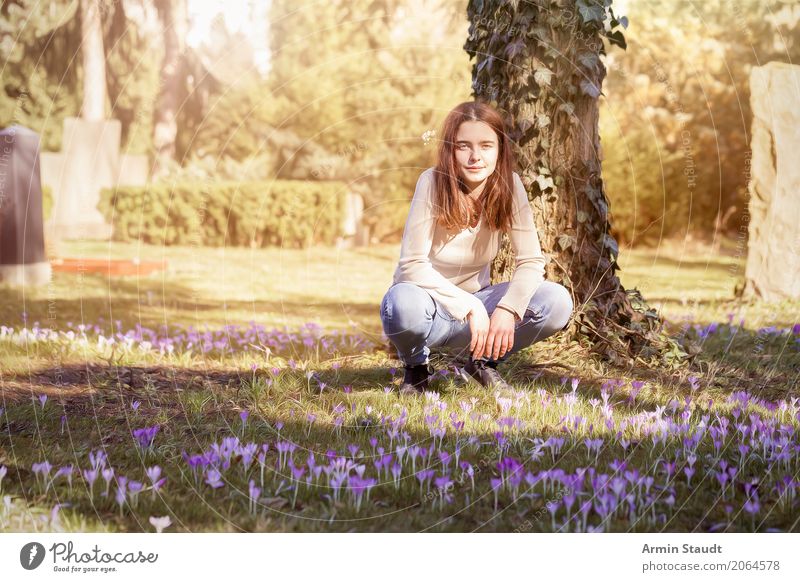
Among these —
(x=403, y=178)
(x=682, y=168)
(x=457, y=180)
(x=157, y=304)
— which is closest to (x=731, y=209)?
(x=682, y=168)

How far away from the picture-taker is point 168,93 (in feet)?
55.2

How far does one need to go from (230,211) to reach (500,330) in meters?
9.79

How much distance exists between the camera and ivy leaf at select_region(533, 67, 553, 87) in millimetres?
5090

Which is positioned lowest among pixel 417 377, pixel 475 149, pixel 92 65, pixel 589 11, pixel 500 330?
pixel 417 377

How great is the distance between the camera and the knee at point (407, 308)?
13.8 feet

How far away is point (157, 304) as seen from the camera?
8.95 m

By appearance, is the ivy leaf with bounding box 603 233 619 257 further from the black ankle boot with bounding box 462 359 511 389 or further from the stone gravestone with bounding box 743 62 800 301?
the stone gravestone with bounding box 743 62 800 301

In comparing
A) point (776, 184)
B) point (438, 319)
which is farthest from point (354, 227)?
point (438, 319)

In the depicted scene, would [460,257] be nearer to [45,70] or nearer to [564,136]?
[564,136]

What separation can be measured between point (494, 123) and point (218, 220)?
1022 centimetres

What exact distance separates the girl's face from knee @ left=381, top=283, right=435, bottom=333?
706mm

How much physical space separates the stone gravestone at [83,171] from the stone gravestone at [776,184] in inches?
440

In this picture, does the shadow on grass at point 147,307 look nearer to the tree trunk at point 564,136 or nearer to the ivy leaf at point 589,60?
the tree trunk at point 564,136
